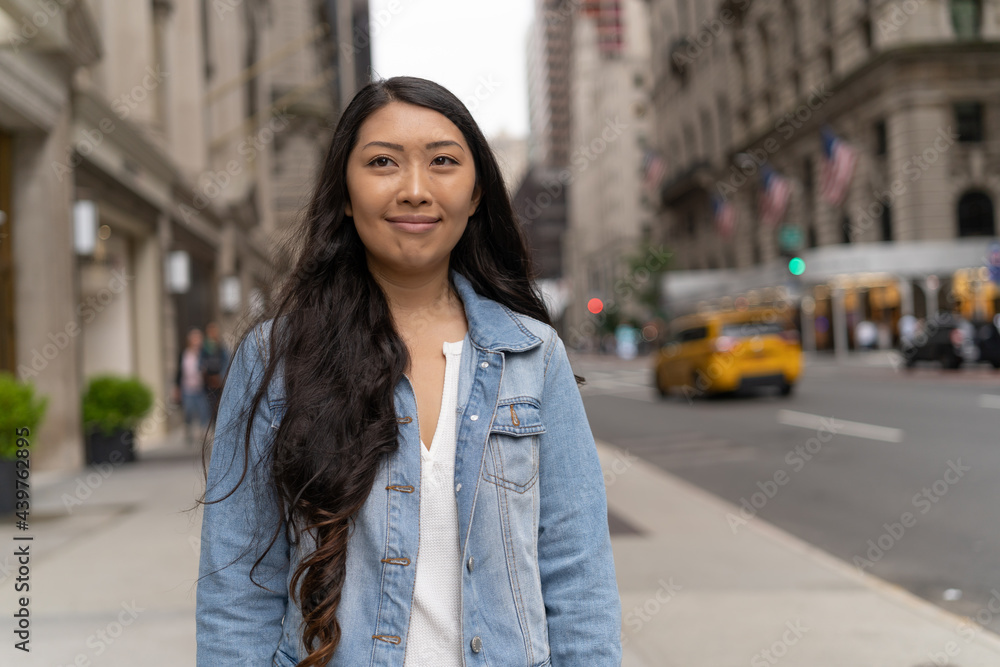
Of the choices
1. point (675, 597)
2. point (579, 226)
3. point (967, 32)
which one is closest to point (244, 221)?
point (675, 597)

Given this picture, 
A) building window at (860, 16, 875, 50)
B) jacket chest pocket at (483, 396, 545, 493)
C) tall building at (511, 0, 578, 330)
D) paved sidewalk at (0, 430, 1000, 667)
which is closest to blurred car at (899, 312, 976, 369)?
paved sidewalk at (0, 430, 1000, 667)

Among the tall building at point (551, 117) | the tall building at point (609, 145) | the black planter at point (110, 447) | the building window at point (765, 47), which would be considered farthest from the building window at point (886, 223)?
the tall building at point (551, 117)

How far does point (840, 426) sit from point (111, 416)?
9.93 m

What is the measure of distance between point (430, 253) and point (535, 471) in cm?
48

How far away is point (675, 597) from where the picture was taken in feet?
16.1

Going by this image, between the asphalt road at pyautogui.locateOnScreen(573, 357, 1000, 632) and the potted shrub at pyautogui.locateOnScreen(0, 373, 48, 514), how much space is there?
226 inches

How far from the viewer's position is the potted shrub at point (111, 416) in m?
11.3

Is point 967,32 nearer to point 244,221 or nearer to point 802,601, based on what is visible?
point 244,221

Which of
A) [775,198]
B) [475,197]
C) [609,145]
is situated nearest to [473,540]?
[475,197]

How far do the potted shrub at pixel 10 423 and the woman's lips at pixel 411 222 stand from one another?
6.93 m

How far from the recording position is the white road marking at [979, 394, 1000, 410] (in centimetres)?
1276

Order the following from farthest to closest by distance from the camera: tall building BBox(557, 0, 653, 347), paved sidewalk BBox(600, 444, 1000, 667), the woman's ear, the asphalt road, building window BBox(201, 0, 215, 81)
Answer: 1. tall building BBox(557, 0, 653, 347)
2. building window BBox(201, 0, 215, 81)
3. the asphalt road
4. paved sidewalk BBox(600, 444, 1000, 667)
5. the woman's ear

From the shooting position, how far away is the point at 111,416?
37.1 ft

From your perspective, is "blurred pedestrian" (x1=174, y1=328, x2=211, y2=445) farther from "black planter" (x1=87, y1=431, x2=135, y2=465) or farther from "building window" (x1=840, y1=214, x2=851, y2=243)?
"building window" (x1=840, y1=214, x2=851, y2=243)
